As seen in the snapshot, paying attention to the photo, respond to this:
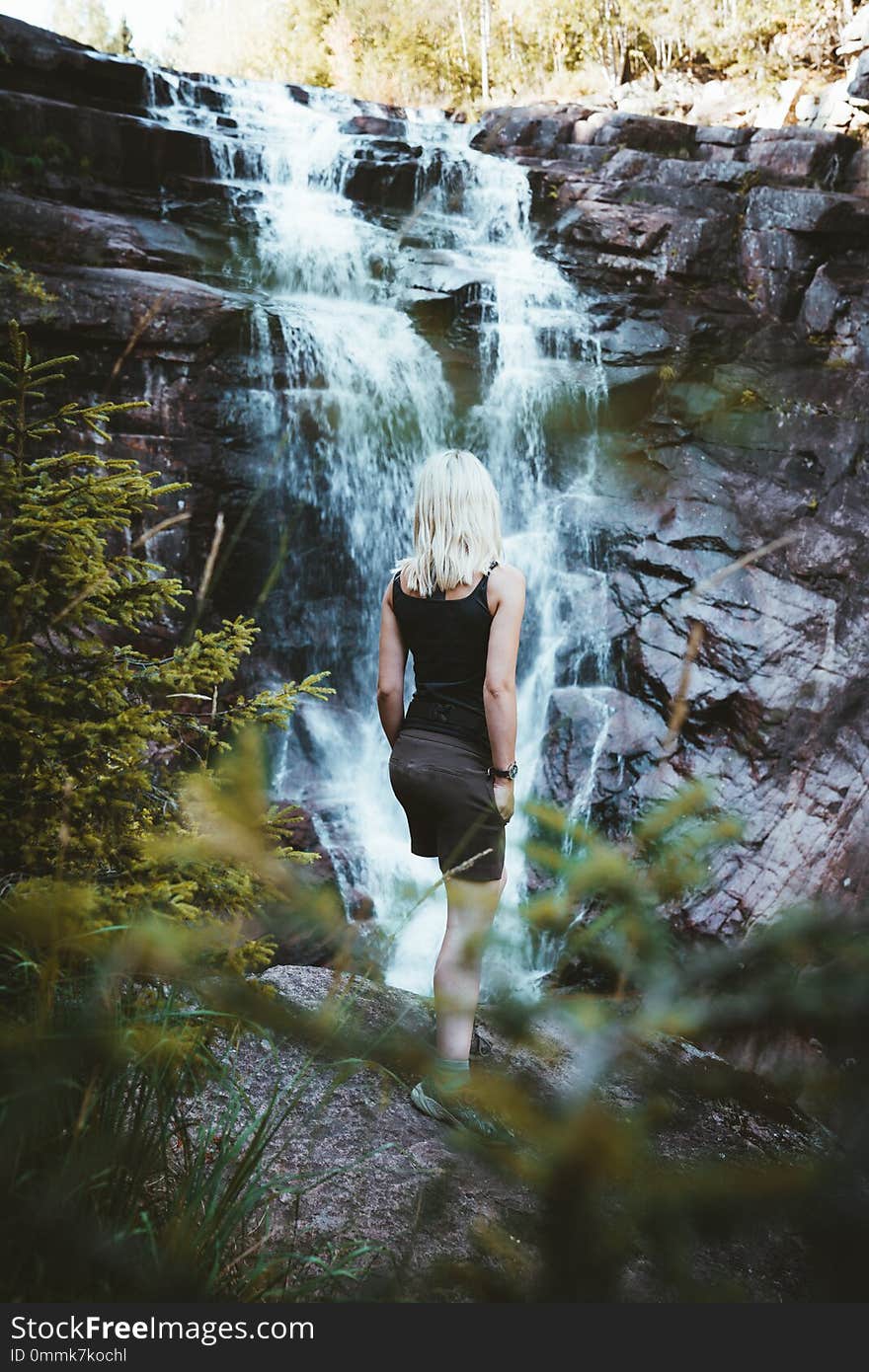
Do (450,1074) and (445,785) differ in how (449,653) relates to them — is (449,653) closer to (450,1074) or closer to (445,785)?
(445,785)

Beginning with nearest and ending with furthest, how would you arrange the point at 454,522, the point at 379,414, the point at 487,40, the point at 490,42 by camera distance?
the point at 454,522
the point at 379,414
the point at 487,40
the point at 490,42

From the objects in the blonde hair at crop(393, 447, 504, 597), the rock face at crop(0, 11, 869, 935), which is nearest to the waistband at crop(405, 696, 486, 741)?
the blonde hair at crop(393, 447, 504, 597)

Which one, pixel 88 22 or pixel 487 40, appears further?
pixel 487 40

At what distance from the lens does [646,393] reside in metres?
10.1

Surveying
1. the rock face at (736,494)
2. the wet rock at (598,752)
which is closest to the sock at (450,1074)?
the rock face at (736,494)

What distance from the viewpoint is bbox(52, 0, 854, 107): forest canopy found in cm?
1633

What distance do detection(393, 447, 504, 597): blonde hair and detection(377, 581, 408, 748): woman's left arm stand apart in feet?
0.70

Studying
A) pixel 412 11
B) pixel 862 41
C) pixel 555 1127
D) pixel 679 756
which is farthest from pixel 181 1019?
pixel 412 11

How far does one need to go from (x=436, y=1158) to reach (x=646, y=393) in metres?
9.16

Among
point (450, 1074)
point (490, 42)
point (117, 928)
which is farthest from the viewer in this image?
point (490, 42)

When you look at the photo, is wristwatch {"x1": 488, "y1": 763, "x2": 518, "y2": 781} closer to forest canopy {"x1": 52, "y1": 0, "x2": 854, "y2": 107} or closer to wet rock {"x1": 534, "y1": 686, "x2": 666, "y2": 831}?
wet rock {"x1": 534, "y1": 686, "x2": 666, "y2": 831}

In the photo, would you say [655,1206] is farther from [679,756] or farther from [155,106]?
[155,106]

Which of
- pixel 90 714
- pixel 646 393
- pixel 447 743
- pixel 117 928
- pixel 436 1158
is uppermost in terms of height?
pixel 117 928

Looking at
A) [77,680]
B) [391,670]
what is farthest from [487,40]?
[77,680]
